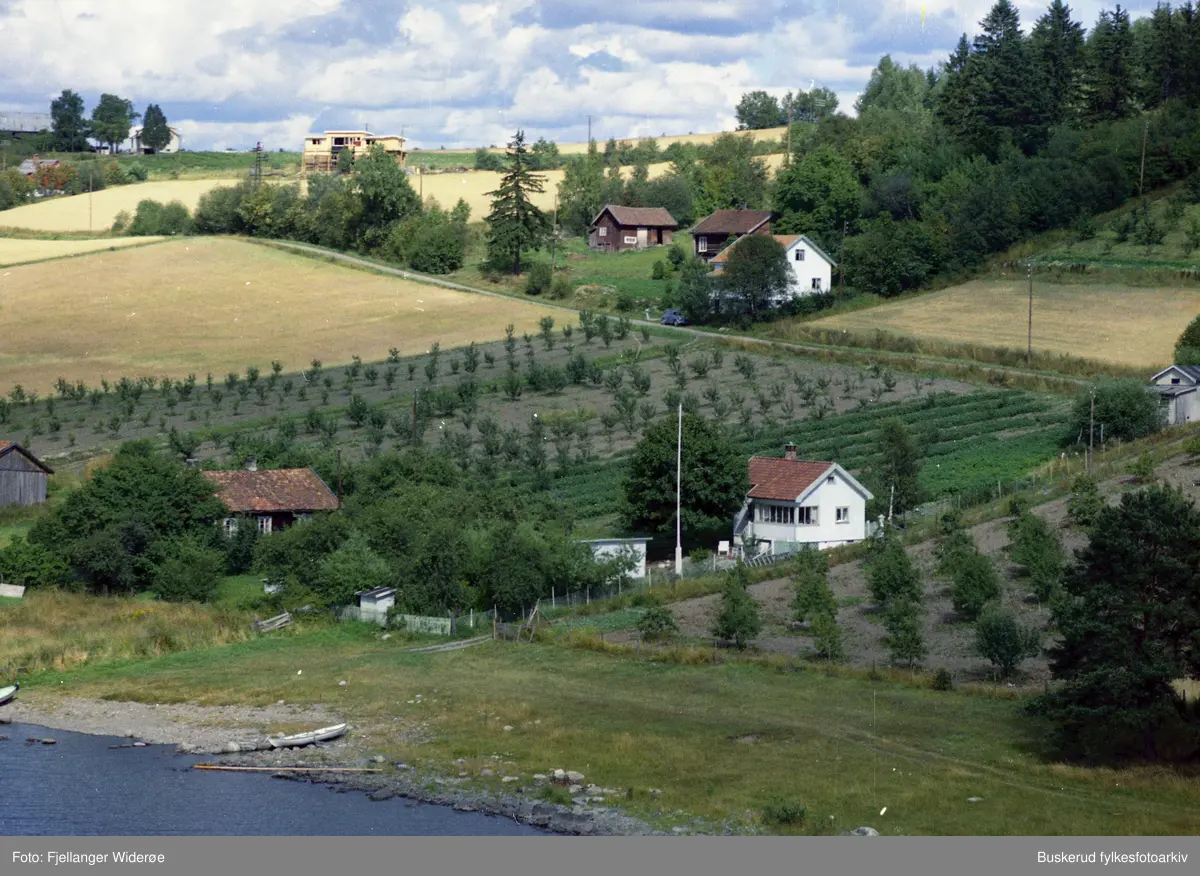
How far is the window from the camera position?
192 feet

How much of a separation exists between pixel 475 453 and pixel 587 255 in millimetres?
59943

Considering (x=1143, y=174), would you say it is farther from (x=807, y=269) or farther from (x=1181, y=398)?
(x=1181, y=398)

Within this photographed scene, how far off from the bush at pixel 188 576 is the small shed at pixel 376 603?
5.52m

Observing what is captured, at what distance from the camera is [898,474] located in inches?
2442

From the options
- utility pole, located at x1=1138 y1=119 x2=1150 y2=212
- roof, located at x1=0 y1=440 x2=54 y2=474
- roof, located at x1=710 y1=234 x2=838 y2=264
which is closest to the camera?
Result: roof, located at x1=0 y1=440 x2=54 y2=474

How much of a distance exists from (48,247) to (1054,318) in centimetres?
8087

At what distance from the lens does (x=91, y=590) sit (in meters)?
54.2

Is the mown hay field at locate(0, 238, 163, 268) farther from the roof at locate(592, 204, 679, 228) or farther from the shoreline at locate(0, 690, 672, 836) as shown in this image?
the shoreline at locate(0, 690, 672, 836)

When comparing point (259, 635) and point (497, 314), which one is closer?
point (259, 635)

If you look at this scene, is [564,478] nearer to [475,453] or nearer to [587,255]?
[475,453]

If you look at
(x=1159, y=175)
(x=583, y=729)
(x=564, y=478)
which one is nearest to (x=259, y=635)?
(x=583, y=729)

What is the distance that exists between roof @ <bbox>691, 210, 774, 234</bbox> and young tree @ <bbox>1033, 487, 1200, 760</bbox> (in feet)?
289

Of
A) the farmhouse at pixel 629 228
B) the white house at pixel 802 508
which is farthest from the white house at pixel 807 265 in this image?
the white house at pixel 802 508

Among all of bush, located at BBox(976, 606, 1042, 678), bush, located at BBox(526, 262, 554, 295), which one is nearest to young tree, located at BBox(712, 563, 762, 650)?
bush, located at BBox(976, 606, 1042, 678)
